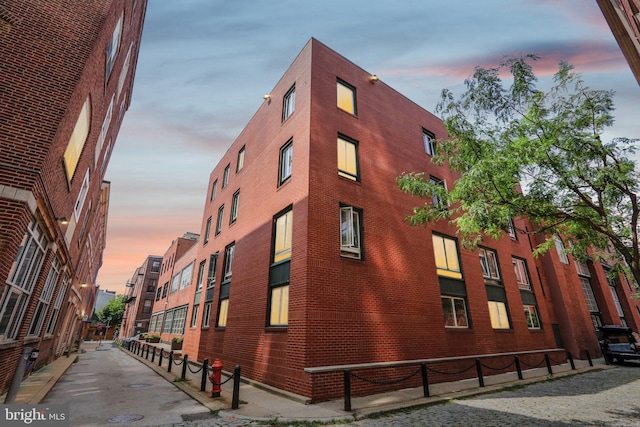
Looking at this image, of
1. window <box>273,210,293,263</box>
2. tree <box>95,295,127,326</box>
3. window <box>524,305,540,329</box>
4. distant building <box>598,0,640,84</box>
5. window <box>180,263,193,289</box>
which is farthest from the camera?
tree <box>95,295,127,326</box>

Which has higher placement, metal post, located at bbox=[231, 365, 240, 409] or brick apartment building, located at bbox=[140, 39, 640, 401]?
brick apartment building, located at bbox=[140, 39, 640, 401]

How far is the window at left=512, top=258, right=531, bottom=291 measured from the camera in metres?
19.6

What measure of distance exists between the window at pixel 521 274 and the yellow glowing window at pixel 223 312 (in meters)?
18.4

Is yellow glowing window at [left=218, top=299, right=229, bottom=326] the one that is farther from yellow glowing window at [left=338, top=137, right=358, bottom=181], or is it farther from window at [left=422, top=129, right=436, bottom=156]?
window at [left=422, top=129, right=436, bottom=156]

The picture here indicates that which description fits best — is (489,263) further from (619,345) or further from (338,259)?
(338,259)

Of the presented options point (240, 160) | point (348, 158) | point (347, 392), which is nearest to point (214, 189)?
point (240, 160)

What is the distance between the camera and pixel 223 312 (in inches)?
655

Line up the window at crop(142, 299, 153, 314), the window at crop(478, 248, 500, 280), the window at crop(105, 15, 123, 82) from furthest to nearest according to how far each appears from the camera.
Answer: the window at crop(142, 299, 153, 314), the window at crop(478, 248, 500, 280), the window at crop(105, 15, 123, 82)

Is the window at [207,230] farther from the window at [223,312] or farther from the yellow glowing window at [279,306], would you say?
the yellow glowing window at [279,306]

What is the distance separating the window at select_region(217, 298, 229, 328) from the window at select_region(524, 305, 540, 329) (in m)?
18.2

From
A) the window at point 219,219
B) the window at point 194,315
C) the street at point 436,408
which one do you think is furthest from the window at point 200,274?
the street at point 436,408

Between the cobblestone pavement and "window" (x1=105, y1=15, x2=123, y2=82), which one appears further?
"window" (x1=105, y1=15, x2=123, y2=82)

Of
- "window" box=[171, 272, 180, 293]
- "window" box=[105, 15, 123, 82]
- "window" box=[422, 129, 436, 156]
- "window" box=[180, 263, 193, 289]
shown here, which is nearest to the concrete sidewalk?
"window" box=[105, 15, 123, 82]

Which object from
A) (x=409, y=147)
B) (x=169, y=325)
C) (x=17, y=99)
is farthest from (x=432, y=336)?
(x=169, y=325)
